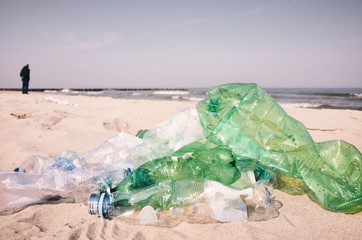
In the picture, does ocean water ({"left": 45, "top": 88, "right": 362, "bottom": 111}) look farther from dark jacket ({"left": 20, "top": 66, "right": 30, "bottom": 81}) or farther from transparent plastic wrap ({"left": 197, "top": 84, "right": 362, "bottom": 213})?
transparent plastic wrap ({"left": 197, "top": 84, "right": 362, "bottom": 213})

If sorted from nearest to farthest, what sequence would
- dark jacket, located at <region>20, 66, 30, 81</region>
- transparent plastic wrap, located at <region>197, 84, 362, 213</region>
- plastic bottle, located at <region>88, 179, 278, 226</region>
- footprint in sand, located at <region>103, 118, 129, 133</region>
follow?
plastic bottle, located at <region>88, 179, 278, 226</region> < transparent plastic wrap, located at <region>197, 84, 362, 213</region> < footprint in sand, located at <region>103, 118, 129, 133</region> < dark jacket, located at <region>20, 66, 30, 81</region>

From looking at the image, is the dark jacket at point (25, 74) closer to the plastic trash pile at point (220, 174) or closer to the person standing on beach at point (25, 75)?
the person standing on beach at point (25, 75)

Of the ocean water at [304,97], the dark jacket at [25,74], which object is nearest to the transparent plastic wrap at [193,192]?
the ocean water at [304,97]

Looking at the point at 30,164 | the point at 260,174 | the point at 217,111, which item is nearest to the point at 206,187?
the point at 260,174

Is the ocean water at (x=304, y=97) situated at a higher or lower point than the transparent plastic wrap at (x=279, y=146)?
higher

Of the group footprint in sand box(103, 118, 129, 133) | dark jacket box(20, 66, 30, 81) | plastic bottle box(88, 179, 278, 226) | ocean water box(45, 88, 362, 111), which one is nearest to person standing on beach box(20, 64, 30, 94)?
dark jacket box(20, 66, 30, 81)

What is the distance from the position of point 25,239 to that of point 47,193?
462 mm

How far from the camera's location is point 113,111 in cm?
427

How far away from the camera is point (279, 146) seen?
1533 mm

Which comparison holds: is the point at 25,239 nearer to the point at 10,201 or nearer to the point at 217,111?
the point at 10,201

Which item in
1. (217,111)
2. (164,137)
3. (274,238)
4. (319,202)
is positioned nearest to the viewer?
(274,238)

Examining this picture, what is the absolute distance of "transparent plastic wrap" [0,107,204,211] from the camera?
55.9 inches

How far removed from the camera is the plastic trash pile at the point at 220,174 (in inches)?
49.8

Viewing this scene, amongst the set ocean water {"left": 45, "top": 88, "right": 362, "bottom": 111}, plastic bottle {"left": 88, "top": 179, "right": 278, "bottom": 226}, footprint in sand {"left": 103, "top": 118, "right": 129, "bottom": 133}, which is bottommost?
plastic bottle {"left": 88, "top": 179, "right": 278, "bottom": 226}
